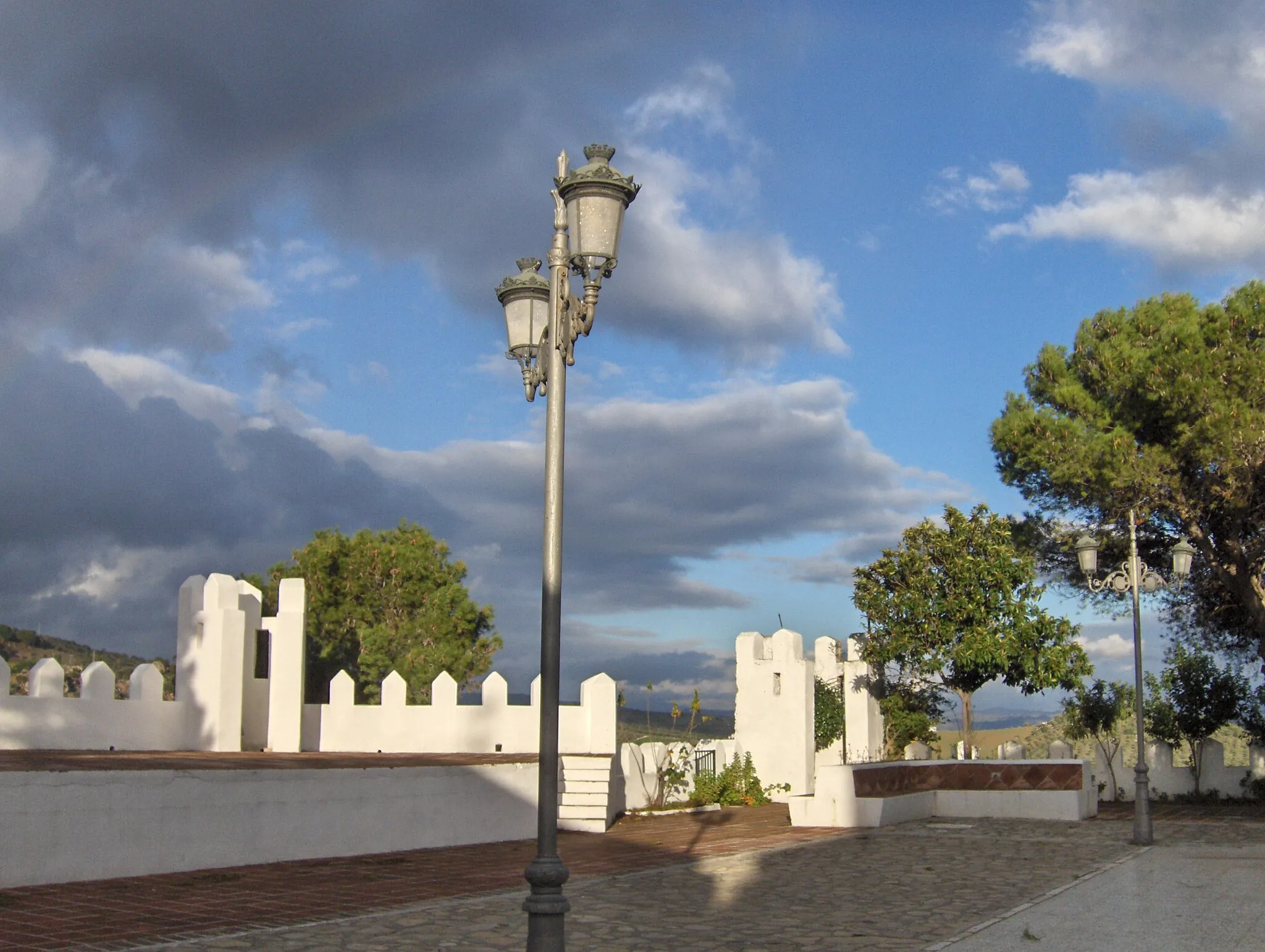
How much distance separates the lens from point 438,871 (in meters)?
12.6

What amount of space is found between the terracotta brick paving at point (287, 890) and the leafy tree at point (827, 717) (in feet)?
26.5

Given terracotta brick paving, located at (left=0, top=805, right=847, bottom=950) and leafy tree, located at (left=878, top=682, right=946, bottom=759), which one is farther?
leafy tree, located at (left=878, top=682, right=946, bottom=759)

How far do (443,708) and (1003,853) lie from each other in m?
9.37

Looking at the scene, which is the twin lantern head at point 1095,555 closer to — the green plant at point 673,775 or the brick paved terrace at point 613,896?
the brick paved terrace at point 613,896

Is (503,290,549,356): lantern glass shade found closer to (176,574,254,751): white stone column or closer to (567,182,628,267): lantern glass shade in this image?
(567,182,628,267): lantern glass shade

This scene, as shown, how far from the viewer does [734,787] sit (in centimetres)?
2242

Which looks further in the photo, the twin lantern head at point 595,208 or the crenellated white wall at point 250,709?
the crenellated white wall at point 250,709

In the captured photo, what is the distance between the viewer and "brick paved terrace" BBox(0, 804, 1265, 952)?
8.78 meters

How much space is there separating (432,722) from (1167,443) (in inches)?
587

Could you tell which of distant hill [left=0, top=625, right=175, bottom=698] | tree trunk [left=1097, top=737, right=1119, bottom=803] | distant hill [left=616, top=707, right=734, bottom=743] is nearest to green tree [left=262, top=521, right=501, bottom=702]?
distant hill [left=0, top=625, right=175, bottom=698]

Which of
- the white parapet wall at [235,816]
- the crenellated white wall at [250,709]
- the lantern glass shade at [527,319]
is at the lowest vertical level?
the white parapet wall at [235,816]

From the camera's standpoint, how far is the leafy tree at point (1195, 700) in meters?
26.0

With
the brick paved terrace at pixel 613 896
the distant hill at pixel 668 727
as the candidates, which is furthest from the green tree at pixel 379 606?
the brick paved terrace at pixel 613 896

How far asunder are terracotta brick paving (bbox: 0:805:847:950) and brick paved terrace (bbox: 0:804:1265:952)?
1.2 inches
